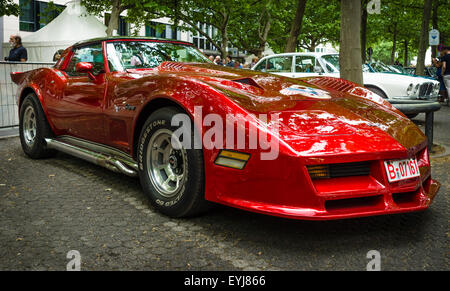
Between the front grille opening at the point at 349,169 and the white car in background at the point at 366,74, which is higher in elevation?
the white car in background at the point at 366,74

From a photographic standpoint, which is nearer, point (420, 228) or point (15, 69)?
point (420, 228)

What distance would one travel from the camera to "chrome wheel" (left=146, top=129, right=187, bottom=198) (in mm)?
3156

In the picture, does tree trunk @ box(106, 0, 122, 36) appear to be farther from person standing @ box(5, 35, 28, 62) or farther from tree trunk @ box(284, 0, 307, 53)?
tree trunk @ box(284, 0, 307, 53)

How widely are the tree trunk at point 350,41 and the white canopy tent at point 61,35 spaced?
39.3 ft

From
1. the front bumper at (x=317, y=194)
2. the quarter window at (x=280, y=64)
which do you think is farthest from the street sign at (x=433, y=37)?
the front bumper at (x=317, y=194)

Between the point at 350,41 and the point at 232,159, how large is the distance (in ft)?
16.0

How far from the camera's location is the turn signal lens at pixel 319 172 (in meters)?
2.53

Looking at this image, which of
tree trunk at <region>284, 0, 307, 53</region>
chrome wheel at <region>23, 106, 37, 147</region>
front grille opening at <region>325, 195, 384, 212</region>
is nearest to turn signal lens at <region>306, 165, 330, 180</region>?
front grille opening at <region>325, 195, 384, 212</region>

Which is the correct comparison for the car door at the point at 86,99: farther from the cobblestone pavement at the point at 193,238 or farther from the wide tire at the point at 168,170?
the wide tire at the point at 168,170

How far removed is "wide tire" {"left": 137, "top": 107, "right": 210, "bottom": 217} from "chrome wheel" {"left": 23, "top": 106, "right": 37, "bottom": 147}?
252 centimetres

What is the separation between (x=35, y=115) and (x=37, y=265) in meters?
3.04
